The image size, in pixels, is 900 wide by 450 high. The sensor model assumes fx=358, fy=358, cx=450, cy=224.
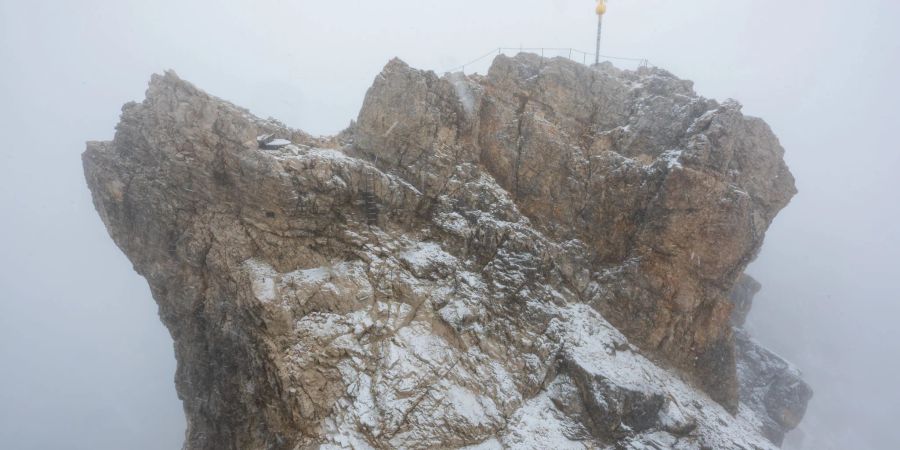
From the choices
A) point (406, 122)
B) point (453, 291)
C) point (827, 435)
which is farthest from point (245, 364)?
point (827, 435)

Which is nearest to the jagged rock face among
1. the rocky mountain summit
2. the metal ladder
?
the rocky mountain summit

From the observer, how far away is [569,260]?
737 inches

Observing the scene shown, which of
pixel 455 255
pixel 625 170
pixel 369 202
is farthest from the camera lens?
pixel 625 170

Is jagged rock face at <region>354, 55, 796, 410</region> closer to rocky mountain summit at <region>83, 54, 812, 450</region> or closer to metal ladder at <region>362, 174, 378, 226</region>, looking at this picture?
rocky mountain summit at <region>83, 54, 812, 450</region>

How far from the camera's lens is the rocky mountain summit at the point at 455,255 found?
14.5 meters

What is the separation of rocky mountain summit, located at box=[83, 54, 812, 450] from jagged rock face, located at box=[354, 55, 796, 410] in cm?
11

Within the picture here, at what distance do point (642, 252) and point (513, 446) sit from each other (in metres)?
11.2

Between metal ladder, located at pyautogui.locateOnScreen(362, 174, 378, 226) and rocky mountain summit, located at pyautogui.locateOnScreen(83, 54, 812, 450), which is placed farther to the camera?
metal ladder, located at pyautogui.locateOnScreen(362, 174, 378, 226)

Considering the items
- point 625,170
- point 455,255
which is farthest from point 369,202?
point 625,170

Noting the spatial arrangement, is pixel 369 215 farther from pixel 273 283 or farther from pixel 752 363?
pixel 752 363

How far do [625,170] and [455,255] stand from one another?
9.95 meters

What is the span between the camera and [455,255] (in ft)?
59.0

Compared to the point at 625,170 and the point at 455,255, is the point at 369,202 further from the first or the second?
the point at 625,170

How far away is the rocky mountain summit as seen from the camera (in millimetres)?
14490
